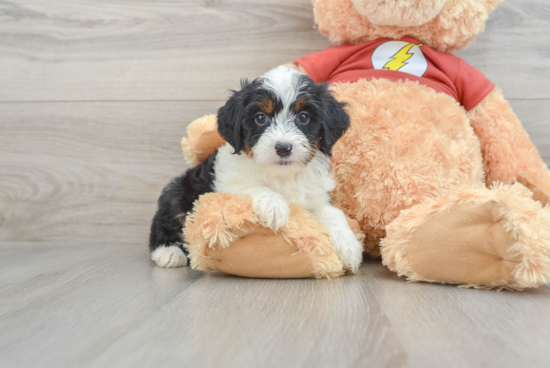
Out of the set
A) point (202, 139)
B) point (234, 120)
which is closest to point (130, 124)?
point (202, 139)

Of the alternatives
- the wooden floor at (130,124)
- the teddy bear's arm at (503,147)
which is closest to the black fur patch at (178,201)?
the wooden floor at (130,124)

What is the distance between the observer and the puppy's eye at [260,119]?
1475 millimetres

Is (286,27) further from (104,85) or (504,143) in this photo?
(504,143)

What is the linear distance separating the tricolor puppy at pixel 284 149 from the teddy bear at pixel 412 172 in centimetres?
8

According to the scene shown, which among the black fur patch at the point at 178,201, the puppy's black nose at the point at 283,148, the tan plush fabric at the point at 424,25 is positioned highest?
the tan plush fabric at the point at 424,25

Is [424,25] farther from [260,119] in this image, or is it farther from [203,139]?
[203,139]

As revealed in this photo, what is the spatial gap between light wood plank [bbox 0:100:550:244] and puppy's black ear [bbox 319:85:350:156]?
0.89m

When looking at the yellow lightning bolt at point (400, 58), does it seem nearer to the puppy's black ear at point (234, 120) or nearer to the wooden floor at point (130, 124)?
the wooden floor at point (130, 124)

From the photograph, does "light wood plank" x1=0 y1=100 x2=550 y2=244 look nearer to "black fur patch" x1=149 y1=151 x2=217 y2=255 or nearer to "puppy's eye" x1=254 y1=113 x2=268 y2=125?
"black fur patch" x1=149 y1=151 x2=217 y2=255

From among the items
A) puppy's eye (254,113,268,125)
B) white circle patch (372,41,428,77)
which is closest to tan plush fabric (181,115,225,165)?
puppy's eye (254,113,268,125)

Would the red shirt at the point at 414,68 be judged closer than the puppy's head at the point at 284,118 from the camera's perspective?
No

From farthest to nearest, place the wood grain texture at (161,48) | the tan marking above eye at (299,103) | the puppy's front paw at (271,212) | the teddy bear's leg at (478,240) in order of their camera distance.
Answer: the wood grain texture at (161,48) → the tan marking above eye at (299,103) → the puppy's front paw at (271,212) → the teddy bear's leg at (478,240)

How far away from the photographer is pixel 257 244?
54.3 inches

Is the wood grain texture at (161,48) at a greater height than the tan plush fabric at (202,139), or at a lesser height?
greater
